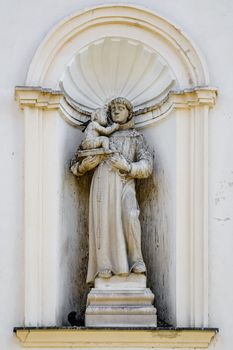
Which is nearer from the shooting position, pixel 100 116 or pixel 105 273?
pixel 105 273

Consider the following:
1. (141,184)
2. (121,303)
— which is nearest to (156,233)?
(141,184)

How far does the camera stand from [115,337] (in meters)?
10.7

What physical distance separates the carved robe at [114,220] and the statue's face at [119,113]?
0.31 m

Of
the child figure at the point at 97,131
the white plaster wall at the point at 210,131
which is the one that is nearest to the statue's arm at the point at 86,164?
Result: the child figure at the point at 97,131

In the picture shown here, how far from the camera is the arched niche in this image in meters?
10.9

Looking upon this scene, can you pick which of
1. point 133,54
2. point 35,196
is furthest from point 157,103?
point 35,196

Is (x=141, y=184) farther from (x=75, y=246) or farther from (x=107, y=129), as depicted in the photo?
(x=75, y=246)

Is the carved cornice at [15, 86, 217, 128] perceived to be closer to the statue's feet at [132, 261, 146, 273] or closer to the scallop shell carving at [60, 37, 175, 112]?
the scallop shell carving at [60, 37, 175, 112]

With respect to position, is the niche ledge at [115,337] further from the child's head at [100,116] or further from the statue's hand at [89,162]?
the child's head at [100,116]

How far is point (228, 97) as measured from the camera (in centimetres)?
1109

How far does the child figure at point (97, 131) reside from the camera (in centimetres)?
1115

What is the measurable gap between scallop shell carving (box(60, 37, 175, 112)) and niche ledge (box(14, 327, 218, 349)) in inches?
81.4

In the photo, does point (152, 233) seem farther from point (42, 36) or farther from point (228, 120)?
point (42, 36)

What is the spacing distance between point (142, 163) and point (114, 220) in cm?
54
